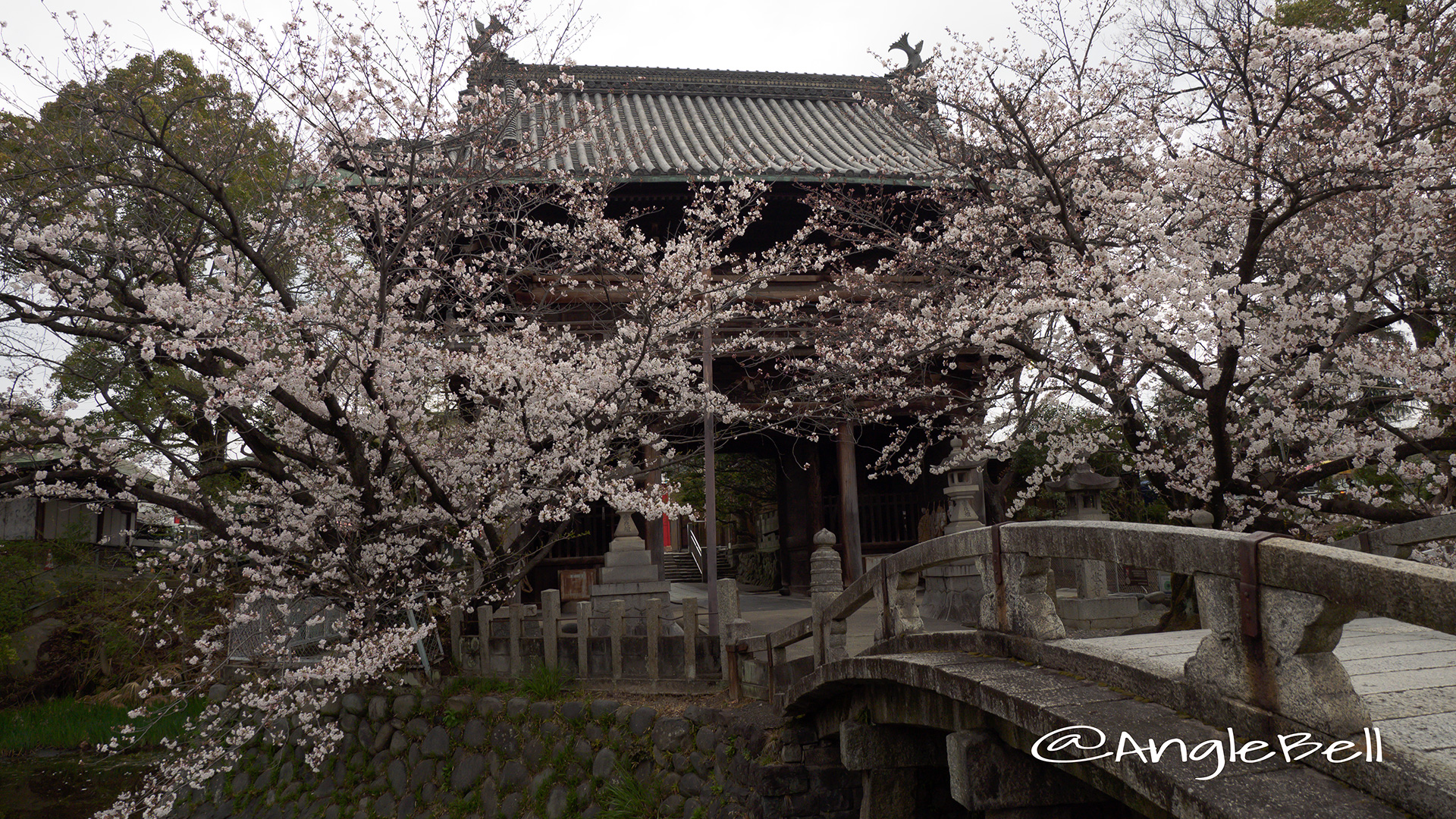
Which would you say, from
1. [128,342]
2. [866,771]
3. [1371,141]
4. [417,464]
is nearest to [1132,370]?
[1371,141]


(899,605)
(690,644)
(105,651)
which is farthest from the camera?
(105,651)

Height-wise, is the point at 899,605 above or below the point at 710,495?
below

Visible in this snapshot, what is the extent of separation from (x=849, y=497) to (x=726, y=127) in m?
7.97

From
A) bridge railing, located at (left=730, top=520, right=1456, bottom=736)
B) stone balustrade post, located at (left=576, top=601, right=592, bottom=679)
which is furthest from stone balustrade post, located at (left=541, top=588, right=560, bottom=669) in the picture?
bridge railing, located at (left=730, top=520, right=1456, bottom=736)

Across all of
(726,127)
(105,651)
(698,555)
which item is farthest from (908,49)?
(105,651)

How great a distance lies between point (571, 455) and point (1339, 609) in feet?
24.5

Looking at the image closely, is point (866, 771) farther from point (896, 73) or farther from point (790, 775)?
point (896, 73)

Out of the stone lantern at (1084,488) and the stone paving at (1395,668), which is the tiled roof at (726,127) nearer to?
the stone lantern at (1084,488)

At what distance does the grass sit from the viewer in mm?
13891

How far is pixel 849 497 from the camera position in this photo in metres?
12.2

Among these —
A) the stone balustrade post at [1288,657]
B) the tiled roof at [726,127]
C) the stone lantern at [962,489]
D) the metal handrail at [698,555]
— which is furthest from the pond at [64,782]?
the stone balustrade post at [1288,657]

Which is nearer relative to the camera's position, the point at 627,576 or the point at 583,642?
the point at 583,642

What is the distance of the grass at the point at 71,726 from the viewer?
45.6 ft

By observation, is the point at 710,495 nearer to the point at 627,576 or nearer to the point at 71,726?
the point at 627,576
